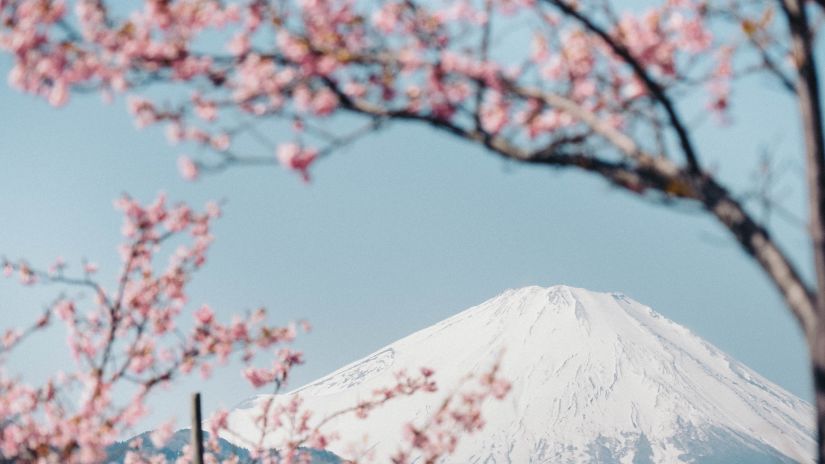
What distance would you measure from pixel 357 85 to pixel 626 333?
182378mm

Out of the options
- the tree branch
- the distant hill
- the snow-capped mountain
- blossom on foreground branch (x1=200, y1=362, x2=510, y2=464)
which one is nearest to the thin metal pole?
blossom on foreground branch (x1=200, y1=362, x2=510, y2=464)

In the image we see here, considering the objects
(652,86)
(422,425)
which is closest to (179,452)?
(422,425)

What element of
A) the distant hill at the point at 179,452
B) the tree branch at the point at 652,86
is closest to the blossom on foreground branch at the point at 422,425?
the distant hill at the point at 179,452

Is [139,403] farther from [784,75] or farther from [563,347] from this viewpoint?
[563,347]

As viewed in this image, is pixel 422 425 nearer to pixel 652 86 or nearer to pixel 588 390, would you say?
pixel 652 86

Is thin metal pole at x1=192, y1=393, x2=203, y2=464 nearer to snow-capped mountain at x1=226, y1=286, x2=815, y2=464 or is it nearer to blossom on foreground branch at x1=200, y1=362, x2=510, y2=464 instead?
blossom on foreground branch at x1=200, y1=362, x2=510, y2=464

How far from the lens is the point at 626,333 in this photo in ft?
573

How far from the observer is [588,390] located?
16812cm

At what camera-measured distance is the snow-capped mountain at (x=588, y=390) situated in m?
158

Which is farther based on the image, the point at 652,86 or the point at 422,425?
the point at 422,425

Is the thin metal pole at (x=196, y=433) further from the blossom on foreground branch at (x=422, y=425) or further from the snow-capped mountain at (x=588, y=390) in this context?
the snow-capped mountain at (x=588, y=390)

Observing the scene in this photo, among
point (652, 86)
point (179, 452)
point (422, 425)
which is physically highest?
point (652, 86)

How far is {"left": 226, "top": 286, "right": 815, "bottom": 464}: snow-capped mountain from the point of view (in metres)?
158

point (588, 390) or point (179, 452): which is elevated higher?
point (588, 390)
